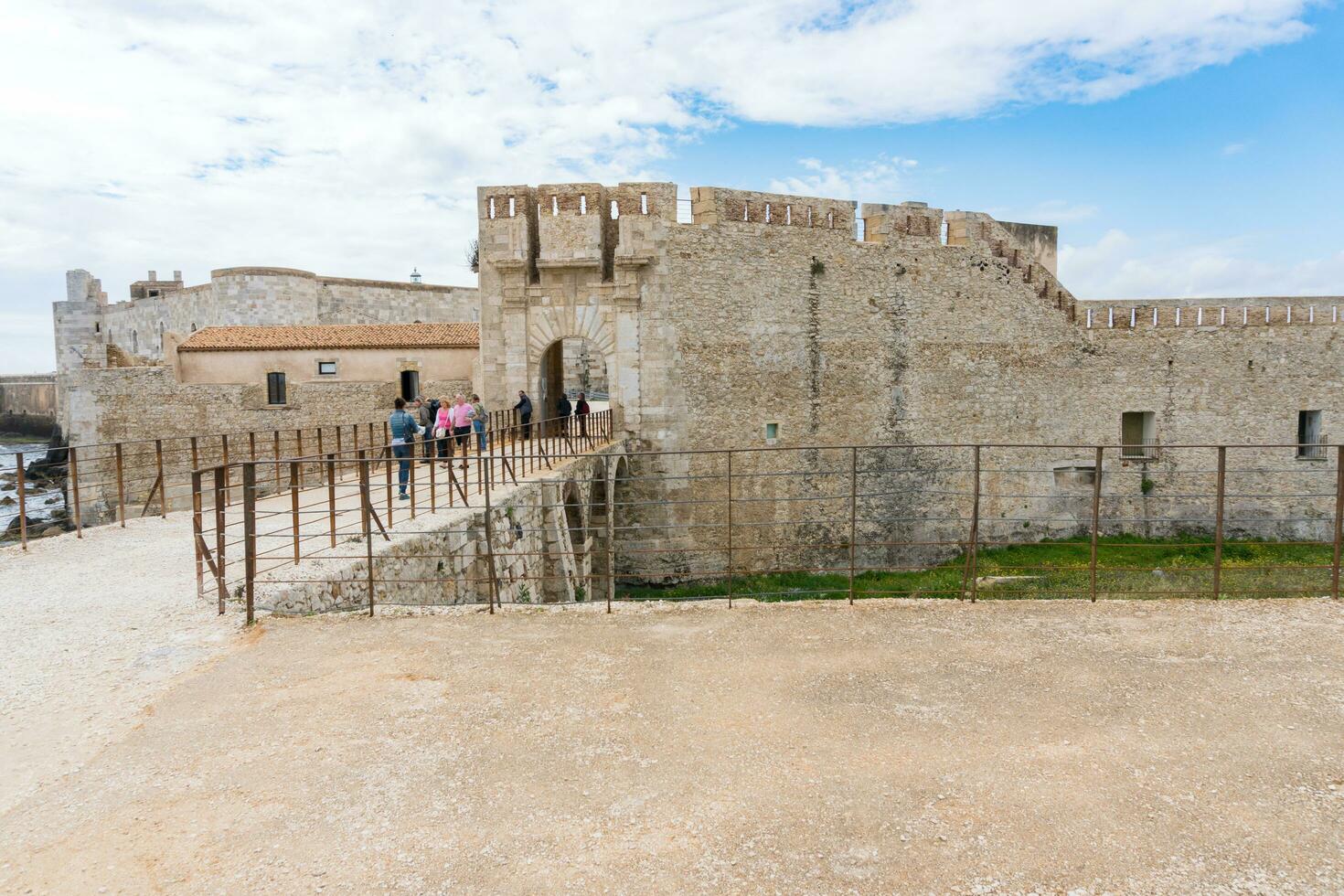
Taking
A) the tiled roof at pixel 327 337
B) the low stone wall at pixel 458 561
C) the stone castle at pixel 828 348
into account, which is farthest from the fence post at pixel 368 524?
the tiled roof at pixel 327 337

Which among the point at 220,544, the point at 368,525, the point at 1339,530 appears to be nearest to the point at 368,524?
the point at 368,525

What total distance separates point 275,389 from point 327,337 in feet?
5.55

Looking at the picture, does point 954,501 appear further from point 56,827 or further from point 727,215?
point 56,827

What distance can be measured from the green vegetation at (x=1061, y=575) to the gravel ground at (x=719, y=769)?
19.5 ft

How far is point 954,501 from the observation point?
A: 55.2ft

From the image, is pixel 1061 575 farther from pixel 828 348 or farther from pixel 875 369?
pixel 828 348

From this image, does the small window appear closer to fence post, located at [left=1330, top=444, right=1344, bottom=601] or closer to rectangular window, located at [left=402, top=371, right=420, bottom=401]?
rectangular window, located at [left=402, top=371, right=420, bottom=401]

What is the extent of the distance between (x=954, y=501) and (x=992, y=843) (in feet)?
48.4

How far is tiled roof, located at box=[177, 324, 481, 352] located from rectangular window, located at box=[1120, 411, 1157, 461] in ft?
50.1

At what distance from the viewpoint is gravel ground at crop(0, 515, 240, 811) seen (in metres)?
3.60

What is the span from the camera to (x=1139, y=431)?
18.8 metres

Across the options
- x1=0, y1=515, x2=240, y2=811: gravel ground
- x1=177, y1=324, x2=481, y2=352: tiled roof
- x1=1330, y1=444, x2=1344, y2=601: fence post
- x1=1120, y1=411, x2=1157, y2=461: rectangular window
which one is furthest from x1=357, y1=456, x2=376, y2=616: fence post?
x1=1120, y1=411, x2=1157, y2=461: rectangular window

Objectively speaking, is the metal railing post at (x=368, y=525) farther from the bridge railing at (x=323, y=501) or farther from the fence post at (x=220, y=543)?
the fence post at (x=220, y=543)

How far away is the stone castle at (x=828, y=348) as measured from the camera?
14.6 metres
